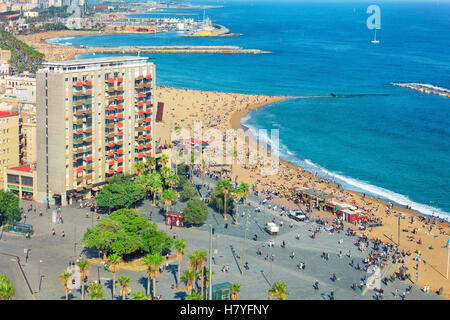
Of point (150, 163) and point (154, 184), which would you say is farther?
point (150, 163)

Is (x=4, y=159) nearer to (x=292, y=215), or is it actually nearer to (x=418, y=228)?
(x=292, y=215)

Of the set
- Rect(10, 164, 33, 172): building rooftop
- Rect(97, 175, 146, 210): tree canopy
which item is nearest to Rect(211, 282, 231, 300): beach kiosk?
Rect(97, 175, 146, 210): tree canopy

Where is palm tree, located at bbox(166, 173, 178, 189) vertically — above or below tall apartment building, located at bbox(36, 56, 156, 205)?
below

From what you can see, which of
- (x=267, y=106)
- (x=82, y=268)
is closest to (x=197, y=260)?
(x=82, y=268)

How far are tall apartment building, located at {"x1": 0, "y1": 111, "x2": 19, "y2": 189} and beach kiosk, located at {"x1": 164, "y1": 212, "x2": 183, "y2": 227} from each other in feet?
85.2

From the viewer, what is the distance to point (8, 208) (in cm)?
7600

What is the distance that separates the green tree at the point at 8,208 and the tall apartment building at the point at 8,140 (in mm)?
12210

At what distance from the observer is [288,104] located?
586ft

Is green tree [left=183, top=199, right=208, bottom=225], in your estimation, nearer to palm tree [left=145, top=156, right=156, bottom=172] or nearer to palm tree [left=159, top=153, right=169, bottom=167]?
palm tree [left=145, top=156, right=156, bottom=172]

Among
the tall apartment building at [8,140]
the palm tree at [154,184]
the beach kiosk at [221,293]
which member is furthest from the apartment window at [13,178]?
the beach kiosk at [221,293]

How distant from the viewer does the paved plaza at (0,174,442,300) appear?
6003 centimetres

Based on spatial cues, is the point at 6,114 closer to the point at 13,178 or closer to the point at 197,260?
the point at 13,178

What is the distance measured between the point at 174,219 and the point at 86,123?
1930 cm

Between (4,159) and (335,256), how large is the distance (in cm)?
4835
